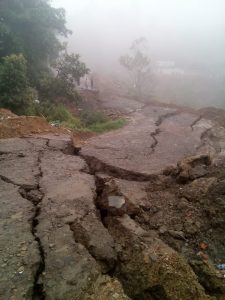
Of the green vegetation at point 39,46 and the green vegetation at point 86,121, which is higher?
the green vegetation at point 39,46

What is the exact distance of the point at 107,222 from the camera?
4.00 meters

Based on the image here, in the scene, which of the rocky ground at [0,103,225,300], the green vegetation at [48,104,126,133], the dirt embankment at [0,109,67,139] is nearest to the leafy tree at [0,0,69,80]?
the green vegetation at [48,104,126,133]

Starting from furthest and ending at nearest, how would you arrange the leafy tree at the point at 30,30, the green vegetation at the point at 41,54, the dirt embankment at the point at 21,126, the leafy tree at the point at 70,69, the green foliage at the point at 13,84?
the leafy tree at the point at 70,69, the leafy tree at the point at 30,30, the green vegetation at the point at 41,54, the green foliage at the point at 13,84, the dirt embankment at the point at 21,126

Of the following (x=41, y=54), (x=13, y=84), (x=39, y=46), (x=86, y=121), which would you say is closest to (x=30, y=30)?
(x=39, y=46)

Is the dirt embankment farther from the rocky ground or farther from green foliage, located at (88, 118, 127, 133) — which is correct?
green foliage, located at (88, 118, 127, 133)

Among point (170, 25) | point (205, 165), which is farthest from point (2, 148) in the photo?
point (170, 25)

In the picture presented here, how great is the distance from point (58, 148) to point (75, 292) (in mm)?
3828

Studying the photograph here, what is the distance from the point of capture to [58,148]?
6.41 meters

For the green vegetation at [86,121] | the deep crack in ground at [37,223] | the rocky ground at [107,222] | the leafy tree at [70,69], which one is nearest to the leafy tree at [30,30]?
the leafy tree at [70,69]

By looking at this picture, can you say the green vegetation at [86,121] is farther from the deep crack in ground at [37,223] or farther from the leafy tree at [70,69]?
the deep crack in ground at [37,223]

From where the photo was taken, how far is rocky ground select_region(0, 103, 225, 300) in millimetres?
2961

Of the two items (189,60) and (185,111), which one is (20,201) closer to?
(185,111)

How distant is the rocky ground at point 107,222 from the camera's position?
296cm

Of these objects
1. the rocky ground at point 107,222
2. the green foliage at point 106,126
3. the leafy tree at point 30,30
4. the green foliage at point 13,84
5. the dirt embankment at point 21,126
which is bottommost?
the green foliage at point 106,126
